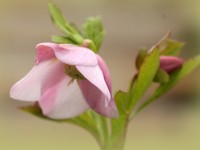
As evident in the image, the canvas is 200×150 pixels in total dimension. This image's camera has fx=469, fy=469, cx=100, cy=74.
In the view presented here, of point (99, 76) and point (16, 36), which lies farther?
point (16, 36)

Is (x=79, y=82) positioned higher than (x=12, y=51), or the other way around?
(x=79, y=82)

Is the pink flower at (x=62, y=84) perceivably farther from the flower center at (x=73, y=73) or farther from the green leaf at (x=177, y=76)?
the green leaf at (x=177, y=76)

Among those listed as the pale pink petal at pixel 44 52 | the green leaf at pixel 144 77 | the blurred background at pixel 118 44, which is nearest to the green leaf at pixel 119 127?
the green leaf at pixel 144 77

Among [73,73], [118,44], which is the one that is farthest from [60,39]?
[118,44]

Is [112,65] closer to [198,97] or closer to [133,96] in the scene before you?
[198,97]

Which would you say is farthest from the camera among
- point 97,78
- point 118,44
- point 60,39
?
point 118,44

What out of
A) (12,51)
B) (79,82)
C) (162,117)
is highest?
(79,82)

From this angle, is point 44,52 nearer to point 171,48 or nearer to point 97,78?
point 97,78

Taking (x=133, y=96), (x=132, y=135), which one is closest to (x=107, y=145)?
(x=133, y=96)
